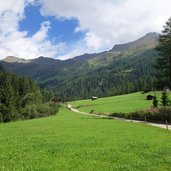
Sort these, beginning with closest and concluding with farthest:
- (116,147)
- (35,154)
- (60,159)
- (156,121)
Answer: (60,159) < (35,154) < (116,147) < (156,121)

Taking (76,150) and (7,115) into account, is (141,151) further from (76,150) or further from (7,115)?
(7,115)

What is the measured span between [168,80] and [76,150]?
4955 cm

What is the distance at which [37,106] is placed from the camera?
14975 cm

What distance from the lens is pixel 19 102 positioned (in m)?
145

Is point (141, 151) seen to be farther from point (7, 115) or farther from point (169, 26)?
point (7, 115)

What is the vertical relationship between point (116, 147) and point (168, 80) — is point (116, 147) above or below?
below

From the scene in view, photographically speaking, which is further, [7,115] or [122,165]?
[7,115]

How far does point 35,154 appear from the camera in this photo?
24172 mm

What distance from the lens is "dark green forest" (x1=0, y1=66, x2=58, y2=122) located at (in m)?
125

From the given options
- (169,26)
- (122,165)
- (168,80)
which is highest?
(169,26)

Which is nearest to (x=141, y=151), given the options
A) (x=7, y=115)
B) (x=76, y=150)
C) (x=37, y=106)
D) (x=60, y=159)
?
(x=76, y=150)

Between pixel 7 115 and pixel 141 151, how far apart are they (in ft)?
342

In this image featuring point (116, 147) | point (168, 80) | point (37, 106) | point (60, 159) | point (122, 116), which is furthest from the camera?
point (37, 106)

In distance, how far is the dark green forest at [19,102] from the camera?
12475 cm
